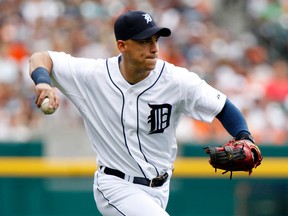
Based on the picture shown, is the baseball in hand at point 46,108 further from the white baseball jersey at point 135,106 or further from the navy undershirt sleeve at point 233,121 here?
the navy undershirt sleeve at point 233,121

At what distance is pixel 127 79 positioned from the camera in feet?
18.2

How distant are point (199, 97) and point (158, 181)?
2.10 ft

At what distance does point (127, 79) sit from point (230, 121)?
77 centimetres

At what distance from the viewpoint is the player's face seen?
5328mm

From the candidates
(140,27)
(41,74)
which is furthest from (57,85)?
(140,27)

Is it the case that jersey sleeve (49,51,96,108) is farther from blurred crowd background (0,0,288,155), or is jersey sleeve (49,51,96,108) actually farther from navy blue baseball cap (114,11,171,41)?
blurred crowd background (0,0,288,155)

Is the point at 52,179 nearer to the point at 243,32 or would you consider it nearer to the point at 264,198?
the point at 264,198

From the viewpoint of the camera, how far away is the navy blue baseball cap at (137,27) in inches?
208

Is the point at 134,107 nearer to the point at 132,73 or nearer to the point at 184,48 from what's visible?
the point at 132,73

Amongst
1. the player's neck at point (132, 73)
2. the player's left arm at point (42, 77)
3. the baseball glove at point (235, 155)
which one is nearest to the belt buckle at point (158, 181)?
the baseball glove at point (235, 155)

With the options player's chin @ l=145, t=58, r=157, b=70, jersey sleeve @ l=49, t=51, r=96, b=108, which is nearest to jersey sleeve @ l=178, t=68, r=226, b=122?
player's chin @ l=145, t=58, r=157, b=70

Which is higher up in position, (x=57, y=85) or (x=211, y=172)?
(x=57, y=85)

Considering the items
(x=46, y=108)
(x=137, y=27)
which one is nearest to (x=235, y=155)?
(x=137, y=27)

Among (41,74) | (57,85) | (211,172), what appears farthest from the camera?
(211,172)
